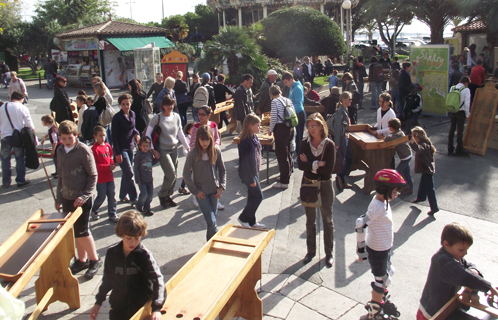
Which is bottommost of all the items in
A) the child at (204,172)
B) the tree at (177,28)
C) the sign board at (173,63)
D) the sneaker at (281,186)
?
the sneaker at (281,186)

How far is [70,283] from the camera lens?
4590 mm

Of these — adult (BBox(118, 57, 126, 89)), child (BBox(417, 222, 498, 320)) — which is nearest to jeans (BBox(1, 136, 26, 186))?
child (BBox(417, 222, 498, 320))

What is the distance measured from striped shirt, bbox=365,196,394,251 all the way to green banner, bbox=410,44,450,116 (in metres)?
10.6

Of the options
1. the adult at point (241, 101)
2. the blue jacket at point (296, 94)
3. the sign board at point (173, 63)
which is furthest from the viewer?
the sign board at point (173, 63)

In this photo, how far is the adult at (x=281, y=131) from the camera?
26.1 feet

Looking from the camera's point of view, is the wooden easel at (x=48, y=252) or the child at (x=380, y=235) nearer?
the wooden easel at (x=48, y=252)

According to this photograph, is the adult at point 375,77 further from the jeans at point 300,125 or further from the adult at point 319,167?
the adult at point 319,167

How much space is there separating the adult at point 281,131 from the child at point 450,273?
4.67 meters

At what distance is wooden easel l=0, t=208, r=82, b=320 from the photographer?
159 inches

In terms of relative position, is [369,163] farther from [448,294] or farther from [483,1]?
[483,1]

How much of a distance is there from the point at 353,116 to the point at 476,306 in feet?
23.6

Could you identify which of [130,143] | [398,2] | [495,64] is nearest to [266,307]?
[130,143]

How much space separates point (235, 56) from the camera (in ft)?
56.5

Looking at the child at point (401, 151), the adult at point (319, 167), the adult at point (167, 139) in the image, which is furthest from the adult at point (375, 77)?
the adult at point (319, 167)
